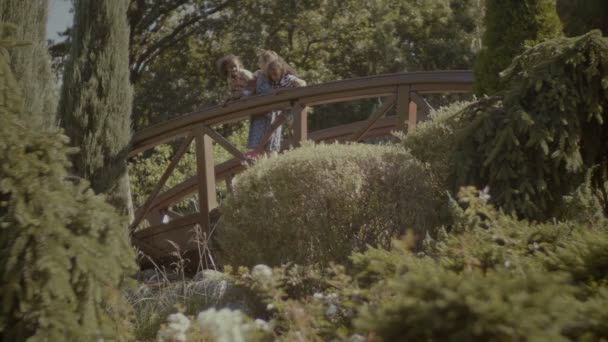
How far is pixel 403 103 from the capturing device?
704cm

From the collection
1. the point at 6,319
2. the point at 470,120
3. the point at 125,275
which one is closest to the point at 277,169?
the point at 470,120

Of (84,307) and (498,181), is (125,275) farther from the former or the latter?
(498,181)

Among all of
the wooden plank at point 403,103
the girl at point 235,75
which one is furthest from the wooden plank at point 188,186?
the wooden plank at point 403,103

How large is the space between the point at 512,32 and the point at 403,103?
3.80ft

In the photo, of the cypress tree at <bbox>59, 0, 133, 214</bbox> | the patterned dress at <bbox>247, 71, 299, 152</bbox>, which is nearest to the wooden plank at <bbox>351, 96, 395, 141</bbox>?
the patterned dress at <bbox>247, 71, 299, 152</bbox>

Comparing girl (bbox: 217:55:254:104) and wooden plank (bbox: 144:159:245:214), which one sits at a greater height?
girl (bbox: 217:55:254:104)

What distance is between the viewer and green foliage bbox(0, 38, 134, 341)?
2805 millimetres

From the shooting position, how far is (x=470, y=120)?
15.4 ft

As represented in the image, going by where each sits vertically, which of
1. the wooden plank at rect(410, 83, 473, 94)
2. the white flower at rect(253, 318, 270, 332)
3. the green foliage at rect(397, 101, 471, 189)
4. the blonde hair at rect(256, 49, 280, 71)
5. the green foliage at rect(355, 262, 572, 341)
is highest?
the blonde hair at rect(256, 49, 280, 71)

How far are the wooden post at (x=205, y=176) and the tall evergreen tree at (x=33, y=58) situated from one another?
1.49 m

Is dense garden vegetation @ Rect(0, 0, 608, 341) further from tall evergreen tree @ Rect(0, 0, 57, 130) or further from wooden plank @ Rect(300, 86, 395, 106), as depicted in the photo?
wooden plank @ Rect(300, 86, 395, 106)

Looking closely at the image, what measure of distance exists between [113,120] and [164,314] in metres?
3.50

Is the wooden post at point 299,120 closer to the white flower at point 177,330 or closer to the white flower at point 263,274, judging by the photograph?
the white flower at point 263,274

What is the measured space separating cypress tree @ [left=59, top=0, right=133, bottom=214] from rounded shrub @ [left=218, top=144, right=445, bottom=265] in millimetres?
3099
